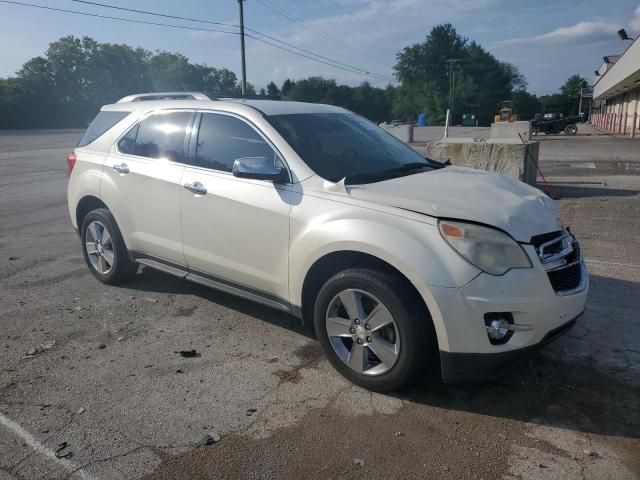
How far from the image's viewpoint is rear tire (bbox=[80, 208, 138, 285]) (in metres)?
5.23

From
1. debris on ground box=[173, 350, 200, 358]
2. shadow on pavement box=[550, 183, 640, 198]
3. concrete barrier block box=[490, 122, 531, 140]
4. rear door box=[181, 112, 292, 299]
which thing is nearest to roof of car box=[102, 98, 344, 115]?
rear door box=[181, 112, 292, 299]

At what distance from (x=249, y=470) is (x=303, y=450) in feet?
1.04

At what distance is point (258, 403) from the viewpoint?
11.1 ft

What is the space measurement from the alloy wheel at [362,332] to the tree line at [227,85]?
68456mm

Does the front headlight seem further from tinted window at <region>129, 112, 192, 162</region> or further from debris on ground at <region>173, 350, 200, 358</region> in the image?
tinted window at <region>129, 112, 192, 162</region>

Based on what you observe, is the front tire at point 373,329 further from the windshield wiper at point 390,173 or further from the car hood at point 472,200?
the windshield wiper at point 390,173

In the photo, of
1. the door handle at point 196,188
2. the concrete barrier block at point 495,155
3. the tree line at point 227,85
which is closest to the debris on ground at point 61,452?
the door handle at point 196,188

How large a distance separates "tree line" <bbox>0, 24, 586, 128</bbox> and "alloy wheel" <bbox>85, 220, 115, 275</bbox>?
6610 cm

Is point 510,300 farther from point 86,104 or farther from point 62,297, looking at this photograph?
point 86,104

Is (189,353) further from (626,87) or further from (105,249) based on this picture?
(626,87)

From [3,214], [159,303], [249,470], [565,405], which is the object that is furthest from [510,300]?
[3,214]

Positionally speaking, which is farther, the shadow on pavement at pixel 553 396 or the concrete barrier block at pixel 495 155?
the concrete barrier block at pixel 495 155

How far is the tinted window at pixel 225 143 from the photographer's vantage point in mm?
4152

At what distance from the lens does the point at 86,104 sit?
76.8 meters
